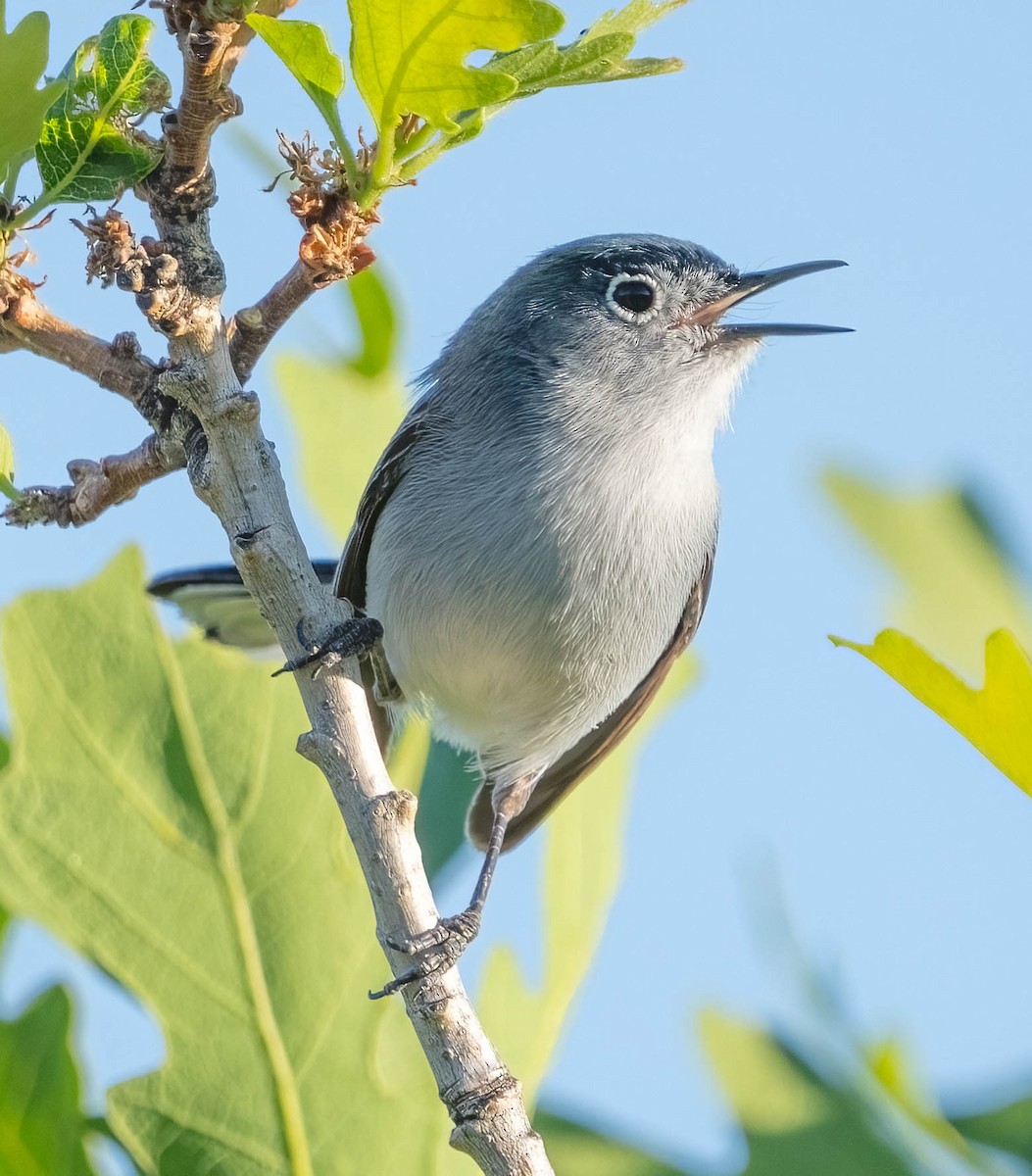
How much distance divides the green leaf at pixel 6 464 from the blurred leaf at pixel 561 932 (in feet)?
2.94

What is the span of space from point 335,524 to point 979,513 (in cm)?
116

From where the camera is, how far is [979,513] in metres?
2.01

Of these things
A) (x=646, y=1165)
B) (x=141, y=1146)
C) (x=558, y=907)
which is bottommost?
(x=141, y=1146)

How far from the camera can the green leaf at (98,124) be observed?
149cm

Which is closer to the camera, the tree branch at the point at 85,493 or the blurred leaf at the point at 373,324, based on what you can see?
the tree branch at the point at 85,493

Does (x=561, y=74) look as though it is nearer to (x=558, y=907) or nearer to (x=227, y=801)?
(x=227, y=801)

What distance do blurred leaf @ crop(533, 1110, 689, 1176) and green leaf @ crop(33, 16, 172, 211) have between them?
1.19m

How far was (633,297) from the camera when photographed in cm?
307

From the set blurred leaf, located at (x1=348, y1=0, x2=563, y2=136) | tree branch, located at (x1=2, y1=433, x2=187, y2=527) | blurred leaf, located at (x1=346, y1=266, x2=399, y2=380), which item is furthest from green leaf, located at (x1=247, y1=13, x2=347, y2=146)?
blurred leaf, located at (x1=346, y1=266, x2=399, y2=380)

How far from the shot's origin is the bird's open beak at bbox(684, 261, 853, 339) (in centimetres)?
292

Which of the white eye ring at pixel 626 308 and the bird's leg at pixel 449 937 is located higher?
the white eye ring at pixel 626 308

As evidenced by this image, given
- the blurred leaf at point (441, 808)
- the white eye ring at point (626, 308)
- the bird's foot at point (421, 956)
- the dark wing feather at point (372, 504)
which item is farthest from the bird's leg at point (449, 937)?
the white eye ring at point (626, 308)

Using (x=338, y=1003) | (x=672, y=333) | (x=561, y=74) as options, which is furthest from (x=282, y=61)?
(x=672, y=333)

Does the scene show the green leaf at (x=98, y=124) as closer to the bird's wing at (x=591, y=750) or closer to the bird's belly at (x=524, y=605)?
the bird's belly at (x=524, y=605)
